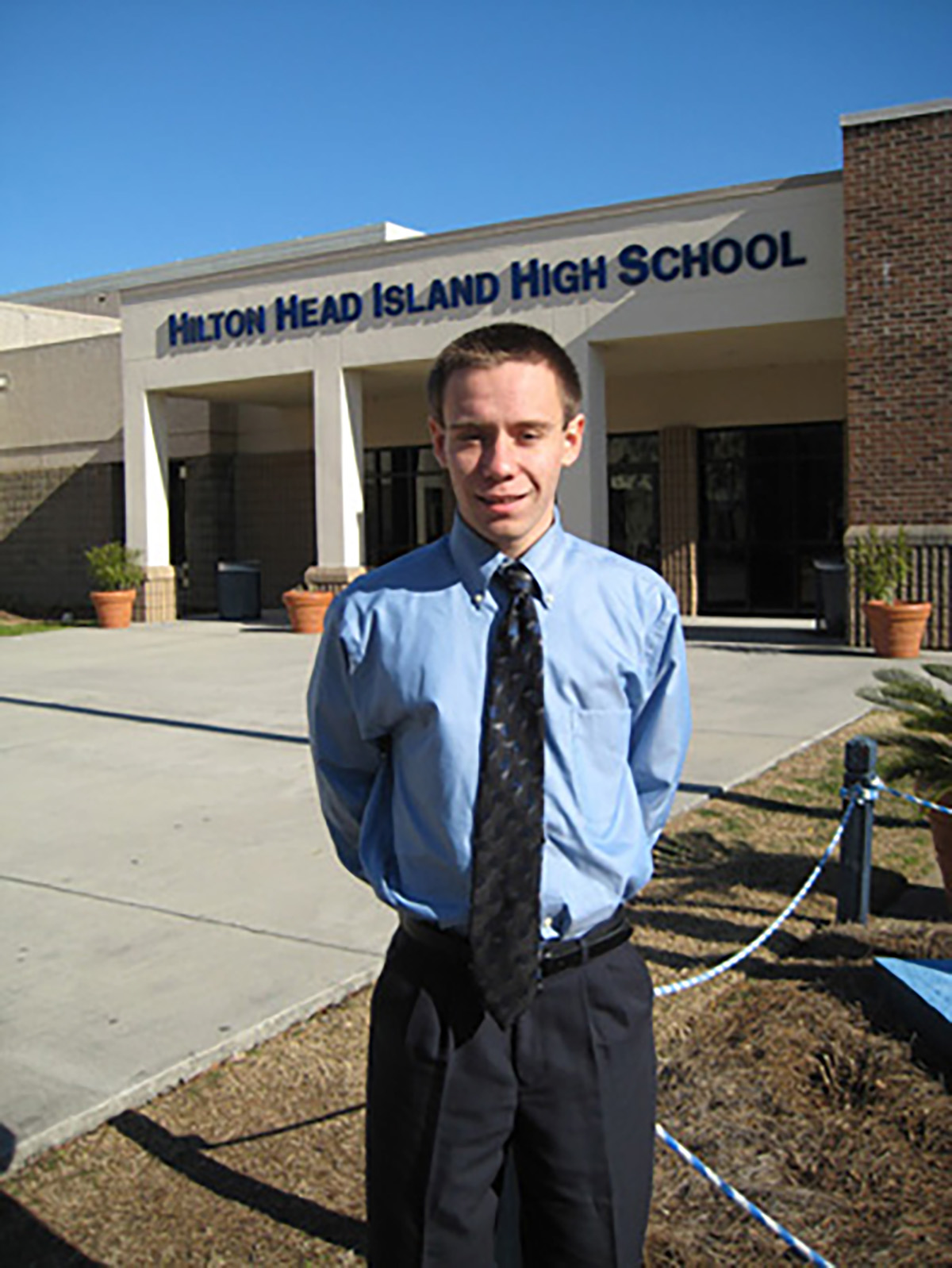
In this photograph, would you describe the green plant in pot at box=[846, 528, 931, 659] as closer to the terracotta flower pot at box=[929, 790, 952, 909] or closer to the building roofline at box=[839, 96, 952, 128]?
the building roofline at box=[839, 96, 952, 128]

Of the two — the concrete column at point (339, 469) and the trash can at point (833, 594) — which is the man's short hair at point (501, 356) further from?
the concrete column at point (339, 469)

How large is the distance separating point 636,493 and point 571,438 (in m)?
19.0

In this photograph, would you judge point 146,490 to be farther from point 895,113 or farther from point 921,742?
point 921,742

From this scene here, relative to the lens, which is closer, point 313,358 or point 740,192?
point 740,192

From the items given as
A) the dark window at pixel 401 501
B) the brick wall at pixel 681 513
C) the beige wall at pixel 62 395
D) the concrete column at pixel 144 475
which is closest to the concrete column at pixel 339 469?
the concrete column at pixel 144 475

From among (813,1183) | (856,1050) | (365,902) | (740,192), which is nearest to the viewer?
(813,1183)

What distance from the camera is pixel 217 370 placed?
19719mm

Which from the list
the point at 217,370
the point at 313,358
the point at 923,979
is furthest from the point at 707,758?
the point at 217,370

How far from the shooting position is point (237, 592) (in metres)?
21.4

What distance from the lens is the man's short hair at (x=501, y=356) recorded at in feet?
7.13

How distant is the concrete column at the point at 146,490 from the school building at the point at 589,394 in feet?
0.15

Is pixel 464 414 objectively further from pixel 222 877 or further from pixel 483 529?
pixel 222 877

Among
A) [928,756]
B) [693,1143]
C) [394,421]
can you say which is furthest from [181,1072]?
[394,421]

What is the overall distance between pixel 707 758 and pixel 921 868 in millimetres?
2534
